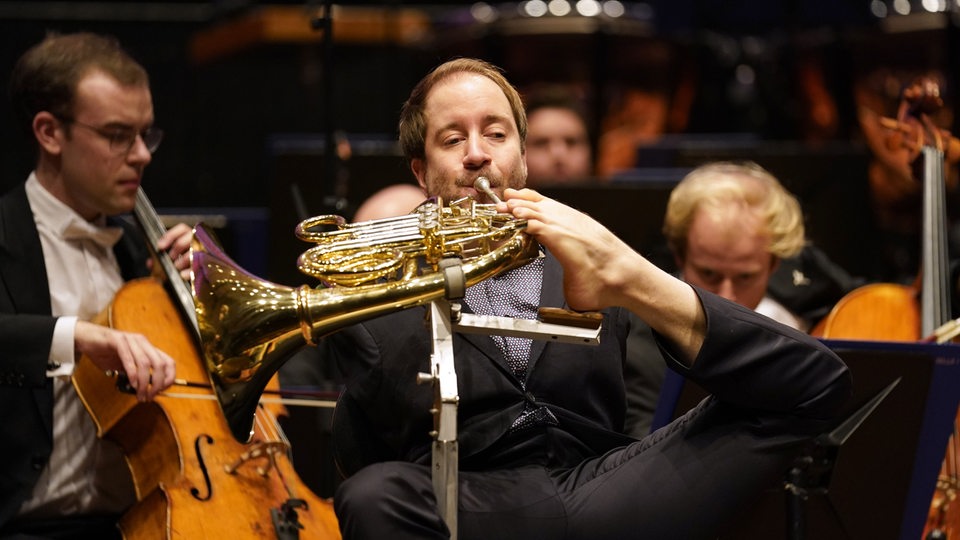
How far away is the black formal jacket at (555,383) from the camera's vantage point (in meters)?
2.09

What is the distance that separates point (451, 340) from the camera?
202 cm

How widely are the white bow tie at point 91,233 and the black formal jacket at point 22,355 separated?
84 mm

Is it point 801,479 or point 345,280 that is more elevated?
point 345,280

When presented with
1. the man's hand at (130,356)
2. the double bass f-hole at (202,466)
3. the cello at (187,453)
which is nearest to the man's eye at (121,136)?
the cello at (187,453)

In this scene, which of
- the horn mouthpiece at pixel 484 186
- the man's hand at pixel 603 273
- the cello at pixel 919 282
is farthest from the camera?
the cello at pixel 919 282

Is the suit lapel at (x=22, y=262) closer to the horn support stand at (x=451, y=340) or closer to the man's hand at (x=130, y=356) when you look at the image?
the man's hand at (x=130, y=356)

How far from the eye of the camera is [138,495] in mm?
2779

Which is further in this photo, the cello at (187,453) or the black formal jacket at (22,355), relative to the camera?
the black formal jacket at (22,355)

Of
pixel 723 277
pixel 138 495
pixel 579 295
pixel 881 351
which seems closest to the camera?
pixel 579 295

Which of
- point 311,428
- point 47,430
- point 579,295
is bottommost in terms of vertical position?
point 311,428

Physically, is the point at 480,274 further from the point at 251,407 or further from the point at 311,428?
Answer: the point at 311,428

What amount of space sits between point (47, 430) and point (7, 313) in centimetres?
30

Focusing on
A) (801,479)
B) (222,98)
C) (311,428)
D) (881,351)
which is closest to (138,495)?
(311,428)

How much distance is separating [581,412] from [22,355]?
1314 millimetres
